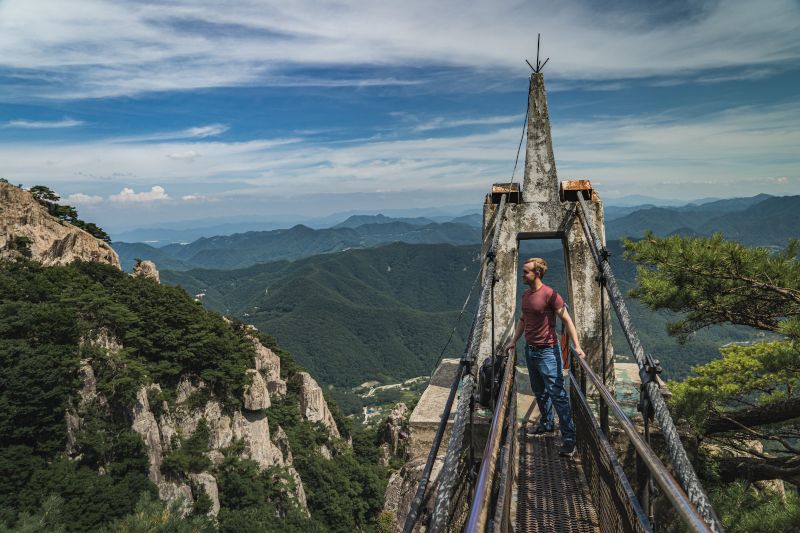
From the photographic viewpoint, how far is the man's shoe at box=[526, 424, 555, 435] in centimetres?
478

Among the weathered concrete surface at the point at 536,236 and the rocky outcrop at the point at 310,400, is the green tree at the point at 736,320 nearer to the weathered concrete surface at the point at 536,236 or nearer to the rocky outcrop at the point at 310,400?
the weathered concrete surface at the point at 536,236

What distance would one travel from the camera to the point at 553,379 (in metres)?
4.33

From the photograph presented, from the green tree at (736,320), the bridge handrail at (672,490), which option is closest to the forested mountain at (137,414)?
the green tree at (736,320)

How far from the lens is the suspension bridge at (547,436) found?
6.10ft

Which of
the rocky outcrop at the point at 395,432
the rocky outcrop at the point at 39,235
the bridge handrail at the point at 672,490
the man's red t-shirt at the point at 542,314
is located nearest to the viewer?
the bridge handrail at the point at 672,490

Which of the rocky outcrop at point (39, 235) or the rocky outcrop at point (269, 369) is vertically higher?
the rocky outcrop at point (39, 235)

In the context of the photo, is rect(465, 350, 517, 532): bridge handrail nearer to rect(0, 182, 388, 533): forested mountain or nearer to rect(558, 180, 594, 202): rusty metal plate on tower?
rect(558, 180, 594, 202): rusty metal plate on tower

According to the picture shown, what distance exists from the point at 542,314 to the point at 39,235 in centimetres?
4851

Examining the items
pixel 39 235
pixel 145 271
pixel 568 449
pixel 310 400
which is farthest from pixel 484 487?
pixel 145 271

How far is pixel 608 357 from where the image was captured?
523cm

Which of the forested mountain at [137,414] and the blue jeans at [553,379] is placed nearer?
the blue jeans at [553,379]

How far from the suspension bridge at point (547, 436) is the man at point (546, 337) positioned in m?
0.16

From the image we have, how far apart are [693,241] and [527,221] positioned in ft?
13.3

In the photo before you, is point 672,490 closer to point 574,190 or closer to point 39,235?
point 574,190
